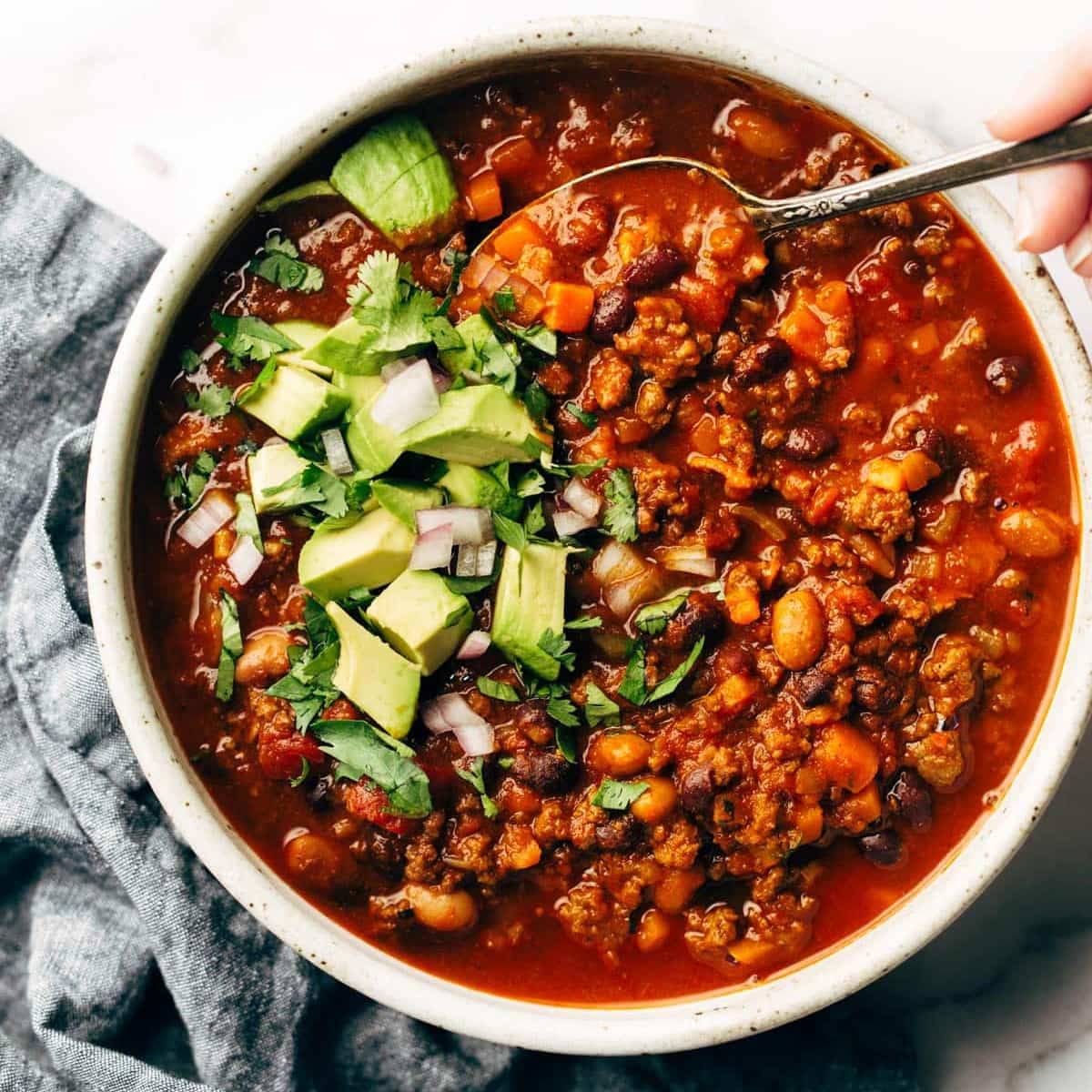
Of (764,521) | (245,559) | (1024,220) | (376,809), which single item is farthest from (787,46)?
(376,809)

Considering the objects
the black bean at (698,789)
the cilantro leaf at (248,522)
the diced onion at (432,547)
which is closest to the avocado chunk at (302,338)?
the cilantro leaf at (248,522)

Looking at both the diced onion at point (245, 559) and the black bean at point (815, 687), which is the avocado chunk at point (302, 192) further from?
the black bean at point (815, 687)

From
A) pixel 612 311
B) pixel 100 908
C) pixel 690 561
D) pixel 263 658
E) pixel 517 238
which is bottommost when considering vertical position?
pixel 100 908

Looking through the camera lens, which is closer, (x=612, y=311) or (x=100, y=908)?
(x=612, y=311)

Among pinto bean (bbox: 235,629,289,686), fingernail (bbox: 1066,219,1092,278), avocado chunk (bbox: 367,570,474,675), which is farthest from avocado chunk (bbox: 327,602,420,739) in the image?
fingernail (bbox: 1066,219,1092,278)

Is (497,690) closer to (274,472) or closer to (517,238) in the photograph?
(274,472)

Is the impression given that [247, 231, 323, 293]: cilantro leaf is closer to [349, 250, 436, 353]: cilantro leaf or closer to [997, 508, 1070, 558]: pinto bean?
[349, 250, 436, 353]: cilantro leaf

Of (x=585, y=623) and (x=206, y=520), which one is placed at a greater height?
(x=206, y=520)
